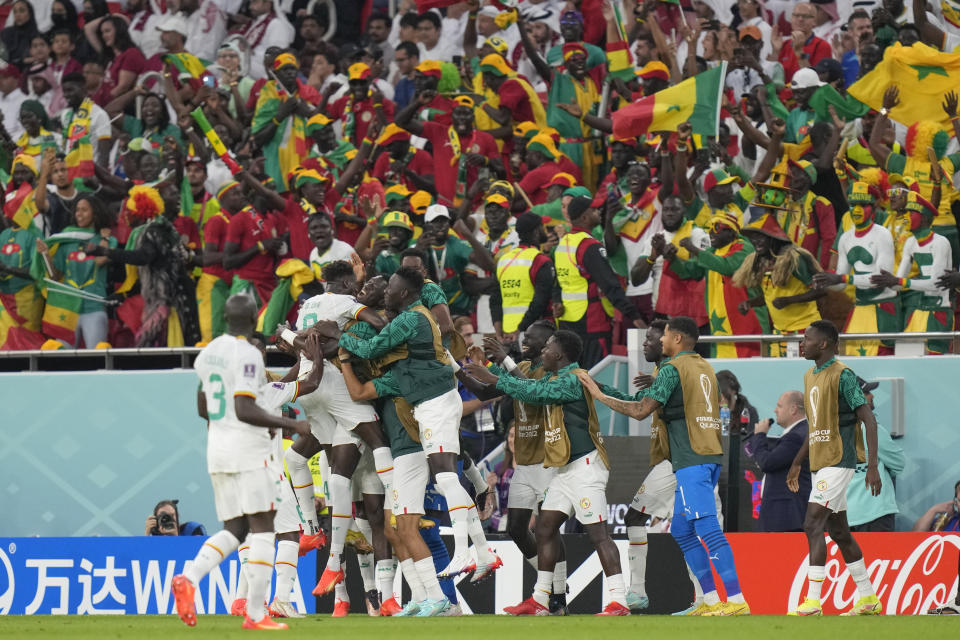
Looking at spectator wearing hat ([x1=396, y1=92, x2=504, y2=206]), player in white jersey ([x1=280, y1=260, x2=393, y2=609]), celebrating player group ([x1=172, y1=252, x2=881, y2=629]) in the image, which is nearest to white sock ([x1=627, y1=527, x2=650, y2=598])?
celebrating player group ([x1=172, y1=252, x2=881, y2=629])

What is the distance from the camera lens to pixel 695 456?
11.7 m

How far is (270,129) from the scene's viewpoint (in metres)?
19.4

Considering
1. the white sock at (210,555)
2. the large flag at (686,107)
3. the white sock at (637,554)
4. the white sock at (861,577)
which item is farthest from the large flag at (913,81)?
the white sock at (210,555)

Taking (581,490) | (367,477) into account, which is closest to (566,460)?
(581,490)

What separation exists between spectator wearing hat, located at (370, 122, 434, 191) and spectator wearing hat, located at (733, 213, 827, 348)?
4487 mm

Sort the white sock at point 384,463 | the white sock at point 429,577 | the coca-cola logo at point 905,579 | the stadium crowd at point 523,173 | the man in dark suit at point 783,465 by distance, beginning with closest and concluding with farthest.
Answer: the white sock at point 429,577
the white sock at point 384,463
the man in dark suit at point 783,465
the coca-cola logo at point 905,579
the stadium crowd at point 523,173

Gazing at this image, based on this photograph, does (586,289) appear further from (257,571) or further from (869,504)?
(257,571)

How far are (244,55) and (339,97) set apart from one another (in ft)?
8.82

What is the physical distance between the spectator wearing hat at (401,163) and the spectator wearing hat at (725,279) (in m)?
3.85

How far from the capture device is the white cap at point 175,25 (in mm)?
21734

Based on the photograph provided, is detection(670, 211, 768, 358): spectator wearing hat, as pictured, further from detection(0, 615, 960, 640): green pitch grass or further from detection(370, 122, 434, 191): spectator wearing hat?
detection(0, 615, 960, 640): green pitch grass

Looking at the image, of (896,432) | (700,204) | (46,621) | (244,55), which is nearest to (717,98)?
(700,204)

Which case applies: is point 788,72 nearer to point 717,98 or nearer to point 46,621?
point 717,98

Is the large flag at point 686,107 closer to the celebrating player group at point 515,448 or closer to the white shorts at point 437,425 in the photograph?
the celebrating player group at point 515,448
